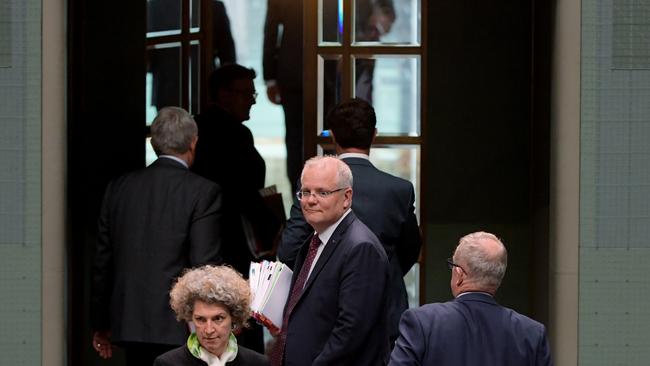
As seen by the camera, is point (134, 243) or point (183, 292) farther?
point (134, 243)

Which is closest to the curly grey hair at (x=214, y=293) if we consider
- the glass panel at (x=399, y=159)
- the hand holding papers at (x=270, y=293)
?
the hand holding papers at (x=270, y=293)

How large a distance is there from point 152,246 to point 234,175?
3.55 feet

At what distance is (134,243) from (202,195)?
37 cm

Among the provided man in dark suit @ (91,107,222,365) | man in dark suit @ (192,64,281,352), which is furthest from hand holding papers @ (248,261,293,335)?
man in dark suit @ (192,64,281,352)

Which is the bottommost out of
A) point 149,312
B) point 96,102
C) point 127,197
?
point 149,312

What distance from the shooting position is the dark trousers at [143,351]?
6219mm

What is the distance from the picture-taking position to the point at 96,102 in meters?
7.42

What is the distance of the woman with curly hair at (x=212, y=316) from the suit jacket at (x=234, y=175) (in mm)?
2296

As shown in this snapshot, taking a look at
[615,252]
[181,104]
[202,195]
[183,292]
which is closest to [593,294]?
[615,252]

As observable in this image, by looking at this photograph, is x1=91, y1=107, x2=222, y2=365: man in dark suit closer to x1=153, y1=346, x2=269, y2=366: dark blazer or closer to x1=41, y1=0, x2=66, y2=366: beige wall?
x1=41, y1=0, x2=66, y2=366: beige wall

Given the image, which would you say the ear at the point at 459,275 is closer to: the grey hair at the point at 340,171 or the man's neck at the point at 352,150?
the grey hair at the point at 340,171

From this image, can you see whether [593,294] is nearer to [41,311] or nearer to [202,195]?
[202,195]

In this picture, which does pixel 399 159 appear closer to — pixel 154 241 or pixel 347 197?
pixel 154 241

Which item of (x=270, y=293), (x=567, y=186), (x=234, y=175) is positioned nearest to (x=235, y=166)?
(x=234, y=175)
